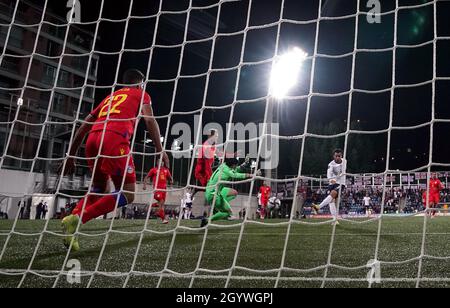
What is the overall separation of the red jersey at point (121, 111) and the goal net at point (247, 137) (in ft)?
0.51

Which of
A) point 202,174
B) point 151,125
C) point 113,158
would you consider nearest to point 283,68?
point 202,174

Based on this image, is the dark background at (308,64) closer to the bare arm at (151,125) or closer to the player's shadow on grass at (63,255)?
the bare arm at (151,125)

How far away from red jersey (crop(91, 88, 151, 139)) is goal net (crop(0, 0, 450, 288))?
6.1 inches

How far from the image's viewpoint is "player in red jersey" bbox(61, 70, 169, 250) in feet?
11.0

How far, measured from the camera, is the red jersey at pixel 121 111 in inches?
137

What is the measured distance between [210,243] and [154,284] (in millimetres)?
1999

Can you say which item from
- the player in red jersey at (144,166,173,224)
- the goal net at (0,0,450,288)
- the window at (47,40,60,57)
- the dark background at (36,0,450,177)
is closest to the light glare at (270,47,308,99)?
the goal net at (0,0,450,288)

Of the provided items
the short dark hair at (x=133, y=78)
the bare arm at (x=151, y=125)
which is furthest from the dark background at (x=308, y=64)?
the bare arm at (x=151, y=125)

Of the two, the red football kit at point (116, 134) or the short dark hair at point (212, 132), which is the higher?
the short dark hair at point (212, 132)

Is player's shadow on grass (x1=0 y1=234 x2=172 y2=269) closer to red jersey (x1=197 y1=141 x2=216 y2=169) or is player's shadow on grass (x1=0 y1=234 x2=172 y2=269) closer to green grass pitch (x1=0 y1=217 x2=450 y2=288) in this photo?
green grass pitch (x1=0 y1=217 x2=450 y2=288)

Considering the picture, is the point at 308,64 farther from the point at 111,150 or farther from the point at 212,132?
the point at 111,150

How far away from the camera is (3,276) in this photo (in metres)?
2.69
